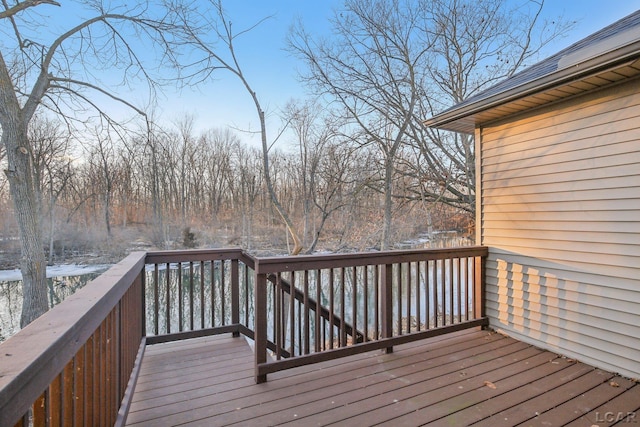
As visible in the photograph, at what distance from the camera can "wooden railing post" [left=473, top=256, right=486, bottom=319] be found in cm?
387

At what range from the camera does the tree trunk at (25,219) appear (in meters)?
6.16

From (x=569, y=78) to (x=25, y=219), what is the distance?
894 cm

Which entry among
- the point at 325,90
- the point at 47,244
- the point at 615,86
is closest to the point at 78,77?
the point at 325,90

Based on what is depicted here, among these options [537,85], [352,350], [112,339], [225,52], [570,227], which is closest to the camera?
[112,339]

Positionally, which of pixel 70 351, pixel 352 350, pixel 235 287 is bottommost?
pixel 352 350

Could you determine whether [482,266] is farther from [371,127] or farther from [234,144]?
[234,144]

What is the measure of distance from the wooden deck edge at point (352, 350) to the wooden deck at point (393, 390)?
10 centimetres

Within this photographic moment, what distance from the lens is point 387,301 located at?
3172mm

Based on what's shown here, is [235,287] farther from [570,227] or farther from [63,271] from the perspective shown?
[63,271]

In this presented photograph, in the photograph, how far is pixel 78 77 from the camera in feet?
22.5

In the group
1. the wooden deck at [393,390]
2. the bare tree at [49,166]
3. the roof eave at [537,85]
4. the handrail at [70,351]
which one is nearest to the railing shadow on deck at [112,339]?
the handrail at [70,351]

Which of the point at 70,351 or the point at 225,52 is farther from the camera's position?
the point at 225,52

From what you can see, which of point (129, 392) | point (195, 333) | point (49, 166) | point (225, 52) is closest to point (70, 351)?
point (129, 392)

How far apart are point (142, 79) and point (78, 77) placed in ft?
4.74
